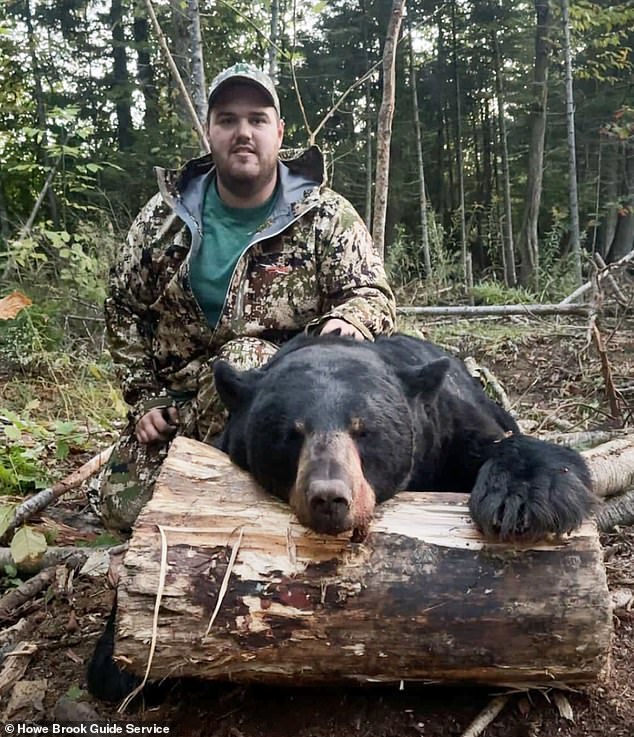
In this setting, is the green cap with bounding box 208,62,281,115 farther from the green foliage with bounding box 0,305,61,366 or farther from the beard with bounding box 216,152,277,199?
the green foliage with bounding box 0,305,61,366

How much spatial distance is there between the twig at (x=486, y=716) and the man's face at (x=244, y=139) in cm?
234

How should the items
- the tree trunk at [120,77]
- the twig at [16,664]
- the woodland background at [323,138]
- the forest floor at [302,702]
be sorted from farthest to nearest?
the tree trunk at [120,77]
the woodland background at [323,138]
the twig at [16,664]
the forest floor at [302,702]

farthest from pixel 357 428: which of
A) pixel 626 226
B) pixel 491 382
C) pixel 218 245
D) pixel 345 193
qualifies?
pixel 626 226

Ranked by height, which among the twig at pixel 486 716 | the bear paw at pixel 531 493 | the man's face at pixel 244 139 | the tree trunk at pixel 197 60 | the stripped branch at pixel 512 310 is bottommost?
the twig at pixel 486 716

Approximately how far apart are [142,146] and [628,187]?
10.5 m

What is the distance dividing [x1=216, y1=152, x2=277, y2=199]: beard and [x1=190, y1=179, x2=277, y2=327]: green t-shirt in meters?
0.07

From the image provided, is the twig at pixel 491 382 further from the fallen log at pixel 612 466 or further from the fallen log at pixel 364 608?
the fallen log at pixel 364 608

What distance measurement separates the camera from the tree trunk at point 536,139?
13.4m

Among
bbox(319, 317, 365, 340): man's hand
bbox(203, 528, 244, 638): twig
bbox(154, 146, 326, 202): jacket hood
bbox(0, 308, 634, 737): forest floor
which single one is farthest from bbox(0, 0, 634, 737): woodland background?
bbox(154, 146, 326, 202): jacket hood

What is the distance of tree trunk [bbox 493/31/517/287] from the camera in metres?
14.2

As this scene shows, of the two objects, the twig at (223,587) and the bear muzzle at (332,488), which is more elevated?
the bear muzzle at (332,488)

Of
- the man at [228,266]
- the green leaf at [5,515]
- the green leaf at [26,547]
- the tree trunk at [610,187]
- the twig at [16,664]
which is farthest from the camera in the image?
the tree trunk at [610,187]

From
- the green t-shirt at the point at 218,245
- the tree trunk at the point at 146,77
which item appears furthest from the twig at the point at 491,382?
the tree trunk at the point at 146,77

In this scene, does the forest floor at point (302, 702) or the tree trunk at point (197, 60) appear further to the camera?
the tree trunk at point (197, 60)
